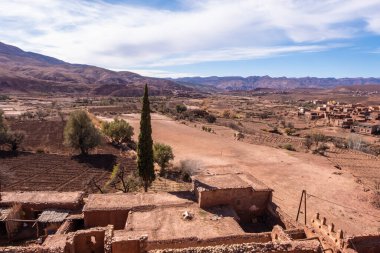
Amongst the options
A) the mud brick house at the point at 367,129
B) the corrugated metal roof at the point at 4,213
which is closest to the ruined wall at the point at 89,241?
the corrugated metal roof at the point at 4,213

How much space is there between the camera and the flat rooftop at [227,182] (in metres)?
21.2

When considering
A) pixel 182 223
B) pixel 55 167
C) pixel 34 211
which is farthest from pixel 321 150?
pixel 34 211

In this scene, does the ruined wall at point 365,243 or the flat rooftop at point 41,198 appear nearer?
the ruined wall at point 365,243

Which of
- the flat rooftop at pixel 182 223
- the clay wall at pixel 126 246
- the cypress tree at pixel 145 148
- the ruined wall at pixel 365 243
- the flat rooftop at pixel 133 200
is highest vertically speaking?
the cypress tree at pixel 145 148

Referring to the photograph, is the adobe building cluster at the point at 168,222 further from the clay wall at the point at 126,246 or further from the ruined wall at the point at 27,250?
the ruined wall at the point at 27,250

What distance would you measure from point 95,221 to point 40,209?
4.17 meters

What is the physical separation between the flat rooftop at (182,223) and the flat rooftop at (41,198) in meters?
4.98

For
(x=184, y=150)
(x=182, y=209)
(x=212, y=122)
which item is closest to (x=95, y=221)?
(x=182, y=209)

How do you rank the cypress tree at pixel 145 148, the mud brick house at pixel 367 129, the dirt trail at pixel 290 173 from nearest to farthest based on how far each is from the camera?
1. the cypress tree at pixel 145 148
2. the dirt trail at pixel 290 173
3. the mud brick house at pixel 367 129

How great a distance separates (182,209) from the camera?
65.4 ft

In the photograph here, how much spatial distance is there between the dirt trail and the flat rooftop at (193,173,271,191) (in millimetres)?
4462

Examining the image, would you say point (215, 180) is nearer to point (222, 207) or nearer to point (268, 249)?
point (222, 207)

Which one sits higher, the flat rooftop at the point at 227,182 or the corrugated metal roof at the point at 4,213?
the flat rooftop at the point at 227,182

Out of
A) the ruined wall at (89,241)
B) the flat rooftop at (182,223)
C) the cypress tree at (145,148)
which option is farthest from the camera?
the cypress tree at (145,148)
